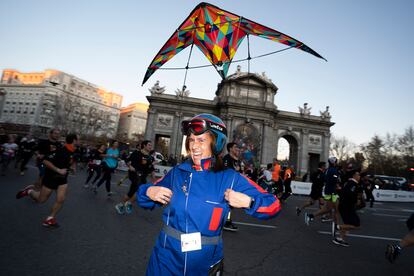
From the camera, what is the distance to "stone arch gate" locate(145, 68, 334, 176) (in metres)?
34.1

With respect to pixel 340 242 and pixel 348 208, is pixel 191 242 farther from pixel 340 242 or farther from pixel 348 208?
pixel 348 208

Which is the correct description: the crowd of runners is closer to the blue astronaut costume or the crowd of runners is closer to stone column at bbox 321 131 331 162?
the blue astronaut costume

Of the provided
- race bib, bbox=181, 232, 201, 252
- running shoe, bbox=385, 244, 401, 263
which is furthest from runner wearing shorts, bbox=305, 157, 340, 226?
race bib, bbox=181, 232, 201, 252

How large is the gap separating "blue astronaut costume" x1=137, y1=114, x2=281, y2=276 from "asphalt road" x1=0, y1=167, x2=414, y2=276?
1650mm

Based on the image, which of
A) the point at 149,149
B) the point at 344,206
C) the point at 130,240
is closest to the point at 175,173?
the point at 130,240

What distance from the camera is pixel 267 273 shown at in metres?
3.15

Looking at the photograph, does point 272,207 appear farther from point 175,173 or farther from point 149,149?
point 149,149

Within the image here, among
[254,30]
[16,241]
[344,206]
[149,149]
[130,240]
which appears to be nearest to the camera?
[16,241]

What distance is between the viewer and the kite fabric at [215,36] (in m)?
4.56

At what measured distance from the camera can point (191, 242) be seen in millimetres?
1517

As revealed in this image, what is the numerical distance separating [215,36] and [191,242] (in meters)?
4.86

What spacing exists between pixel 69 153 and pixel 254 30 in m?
4.47

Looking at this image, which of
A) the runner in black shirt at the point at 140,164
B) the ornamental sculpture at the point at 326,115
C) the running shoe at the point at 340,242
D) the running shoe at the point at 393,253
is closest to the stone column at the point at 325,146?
the ornamental sculpture at the point at 326,115

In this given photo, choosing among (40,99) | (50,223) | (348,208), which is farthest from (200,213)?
(40,99)
